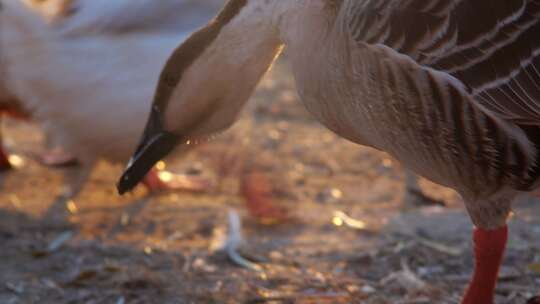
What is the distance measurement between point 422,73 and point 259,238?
1823mm

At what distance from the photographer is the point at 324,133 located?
5684 millimetres

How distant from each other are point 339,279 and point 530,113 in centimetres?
133

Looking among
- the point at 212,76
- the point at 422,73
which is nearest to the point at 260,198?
the point at 212,76

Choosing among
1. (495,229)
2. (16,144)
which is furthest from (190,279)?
(16,144)

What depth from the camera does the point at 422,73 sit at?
2.30 metres

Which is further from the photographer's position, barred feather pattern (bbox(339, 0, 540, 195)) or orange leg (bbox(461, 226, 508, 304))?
orange leg (bbox(461, 226, 508, 304))

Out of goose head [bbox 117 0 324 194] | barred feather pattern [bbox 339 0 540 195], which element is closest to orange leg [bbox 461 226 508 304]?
barred feather pattern [bbox 339 0 540 195]

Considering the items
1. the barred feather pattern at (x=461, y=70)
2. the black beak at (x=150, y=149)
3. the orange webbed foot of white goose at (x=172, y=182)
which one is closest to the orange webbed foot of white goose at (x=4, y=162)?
the orange webbed foot of white goose at (x=172, y=182)

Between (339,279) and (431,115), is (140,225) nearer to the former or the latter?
(339,279)

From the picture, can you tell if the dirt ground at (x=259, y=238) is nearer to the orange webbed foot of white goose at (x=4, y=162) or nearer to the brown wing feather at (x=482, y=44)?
the orange webbed foot of white goose at (x=4, y=162)

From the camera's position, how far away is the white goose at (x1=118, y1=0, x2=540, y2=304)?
2.29 metres

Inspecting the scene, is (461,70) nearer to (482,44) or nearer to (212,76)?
(482,44)

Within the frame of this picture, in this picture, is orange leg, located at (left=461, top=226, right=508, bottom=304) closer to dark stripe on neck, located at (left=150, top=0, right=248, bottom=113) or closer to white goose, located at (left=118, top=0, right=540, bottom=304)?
white goose, located at (left=118, top=0, right=540, bottom=304)

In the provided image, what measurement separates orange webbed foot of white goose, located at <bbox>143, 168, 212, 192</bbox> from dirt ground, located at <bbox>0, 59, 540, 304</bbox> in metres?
0.06
